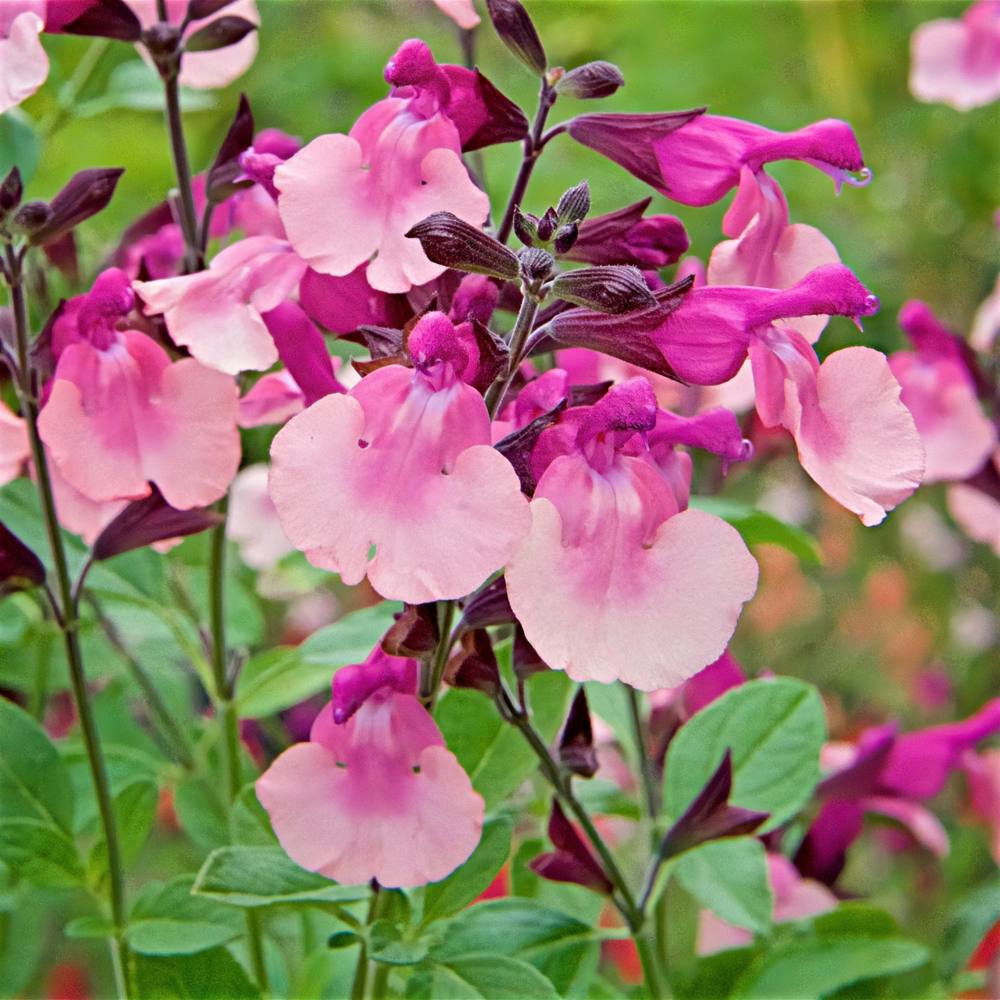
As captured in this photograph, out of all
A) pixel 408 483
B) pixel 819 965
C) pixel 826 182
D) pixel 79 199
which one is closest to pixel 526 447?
pixel 408 483

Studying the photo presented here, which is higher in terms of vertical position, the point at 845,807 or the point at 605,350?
the point at 605,350

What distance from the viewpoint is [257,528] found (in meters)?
0.93

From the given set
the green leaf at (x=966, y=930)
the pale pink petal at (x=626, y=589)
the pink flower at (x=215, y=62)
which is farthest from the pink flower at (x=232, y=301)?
the green leaf at (x=966, y=930)

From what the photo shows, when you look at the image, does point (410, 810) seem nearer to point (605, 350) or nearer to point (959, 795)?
point (605, 350)

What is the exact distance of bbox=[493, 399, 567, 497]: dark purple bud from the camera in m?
0.45

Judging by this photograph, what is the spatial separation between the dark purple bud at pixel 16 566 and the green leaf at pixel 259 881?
17 cm

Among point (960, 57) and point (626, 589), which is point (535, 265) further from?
point (960, 57)

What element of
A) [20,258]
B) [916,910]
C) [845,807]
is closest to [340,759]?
[20,258]

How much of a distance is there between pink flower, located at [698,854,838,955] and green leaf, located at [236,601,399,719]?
0.27m

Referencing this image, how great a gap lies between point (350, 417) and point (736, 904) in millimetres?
385

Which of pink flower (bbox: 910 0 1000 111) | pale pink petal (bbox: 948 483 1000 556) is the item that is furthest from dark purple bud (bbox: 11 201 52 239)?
pink flower (bbox: 910 0 1000 111)

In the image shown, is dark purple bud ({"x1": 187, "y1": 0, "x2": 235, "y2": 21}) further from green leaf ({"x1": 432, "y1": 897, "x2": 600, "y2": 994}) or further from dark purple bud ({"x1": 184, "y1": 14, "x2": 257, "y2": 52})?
green leaf ({"x1": 432, "y1": 897, "x2": 600, "y2": 994})

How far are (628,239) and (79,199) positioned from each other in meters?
0.25

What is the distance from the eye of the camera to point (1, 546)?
23.0 inches
